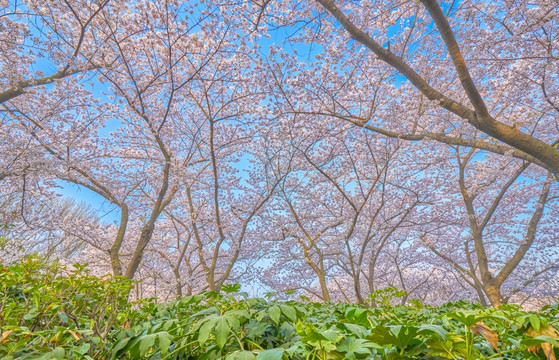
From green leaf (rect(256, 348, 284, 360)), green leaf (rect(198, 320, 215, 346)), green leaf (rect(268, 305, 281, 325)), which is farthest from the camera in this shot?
green leaf (rect(268, 305, 281, 325))

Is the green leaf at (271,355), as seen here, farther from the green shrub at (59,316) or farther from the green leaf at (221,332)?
the green shrub at (59,316)

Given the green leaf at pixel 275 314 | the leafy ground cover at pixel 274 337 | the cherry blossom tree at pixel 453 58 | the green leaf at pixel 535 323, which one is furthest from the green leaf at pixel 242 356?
the cherry blossom tree at pixel 453 58

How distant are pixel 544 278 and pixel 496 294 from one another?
474cm

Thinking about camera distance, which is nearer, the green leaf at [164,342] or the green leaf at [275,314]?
the green leaf at [164,342]

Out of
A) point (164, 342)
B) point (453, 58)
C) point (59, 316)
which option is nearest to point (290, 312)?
point (164, 342)

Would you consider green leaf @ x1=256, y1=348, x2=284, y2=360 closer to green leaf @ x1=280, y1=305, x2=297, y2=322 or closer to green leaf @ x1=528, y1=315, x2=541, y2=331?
green leaf @ x1=280, y1=305, x2=297, y2=322

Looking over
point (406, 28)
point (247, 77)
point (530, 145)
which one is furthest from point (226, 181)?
point (530, 145)

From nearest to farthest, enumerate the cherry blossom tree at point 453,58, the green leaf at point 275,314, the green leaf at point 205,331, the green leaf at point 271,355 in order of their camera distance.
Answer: the green leaf at point 271,355, the green leaf at point 205,331, the green leaf at point 275,314, the cherry blossom tree at point 453,58

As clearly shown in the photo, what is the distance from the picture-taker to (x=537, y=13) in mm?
5102

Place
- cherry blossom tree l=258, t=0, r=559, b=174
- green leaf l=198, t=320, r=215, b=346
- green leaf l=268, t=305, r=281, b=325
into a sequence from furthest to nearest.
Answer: cherry blossom tree l=258, t=0, r=559, b=174 < green leaf l=268, t=305, r=281, b=325 < green leaf l=198, t=320, r=215, b=346

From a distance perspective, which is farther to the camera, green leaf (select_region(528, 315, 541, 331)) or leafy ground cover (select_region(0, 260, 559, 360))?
green leaf (select_region(528, 315, 541, 331))

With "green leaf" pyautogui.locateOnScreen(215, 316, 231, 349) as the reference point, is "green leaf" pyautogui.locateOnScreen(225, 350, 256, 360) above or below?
below

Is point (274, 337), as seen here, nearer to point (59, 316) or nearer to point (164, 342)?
point (164, 342)

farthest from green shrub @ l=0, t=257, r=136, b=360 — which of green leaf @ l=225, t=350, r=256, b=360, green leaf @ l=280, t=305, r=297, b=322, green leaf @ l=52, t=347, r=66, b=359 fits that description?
green leaf @ l=280, t=305, r=297, b=322
